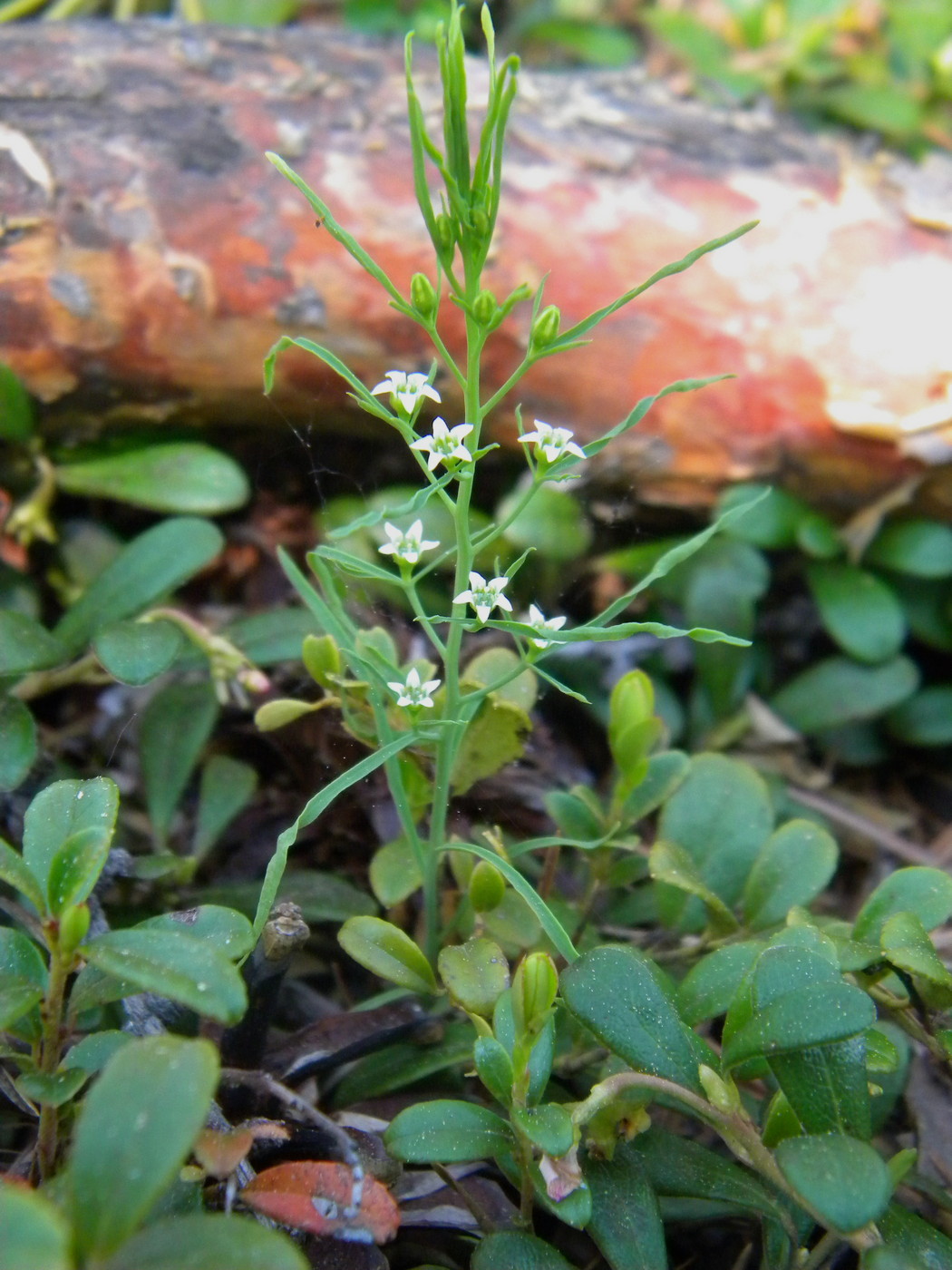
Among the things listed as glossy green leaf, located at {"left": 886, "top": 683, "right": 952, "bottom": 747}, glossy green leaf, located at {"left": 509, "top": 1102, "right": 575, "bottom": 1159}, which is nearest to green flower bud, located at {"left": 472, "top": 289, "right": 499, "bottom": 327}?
glossy green leaf, located at {"left": 509, "top": 1102, "right": 575, "bottom": 1159}

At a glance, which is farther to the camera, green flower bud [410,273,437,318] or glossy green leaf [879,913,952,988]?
glossy green leaf [879,913,952,988]

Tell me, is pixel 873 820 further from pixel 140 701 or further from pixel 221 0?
pixel 221 0

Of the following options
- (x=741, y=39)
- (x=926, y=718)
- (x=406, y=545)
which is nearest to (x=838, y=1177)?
(x=406, y=545)

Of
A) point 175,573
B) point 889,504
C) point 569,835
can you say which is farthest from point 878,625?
point 175,573

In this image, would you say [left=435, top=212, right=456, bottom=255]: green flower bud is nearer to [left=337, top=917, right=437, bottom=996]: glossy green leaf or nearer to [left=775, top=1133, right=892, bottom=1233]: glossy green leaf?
[left=337, top=917, right=437, bottom=996]: glossy green leaf

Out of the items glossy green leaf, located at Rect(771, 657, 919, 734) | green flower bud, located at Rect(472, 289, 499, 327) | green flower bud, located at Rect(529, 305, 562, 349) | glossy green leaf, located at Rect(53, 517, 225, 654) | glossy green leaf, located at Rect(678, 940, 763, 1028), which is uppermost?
green flower bud, located at Rect(472, 289, 499, 327)

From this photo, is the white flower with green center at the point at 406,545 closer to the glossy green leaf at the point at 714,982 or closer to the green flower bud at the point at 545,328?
the green flower bud at the point at 545,328
